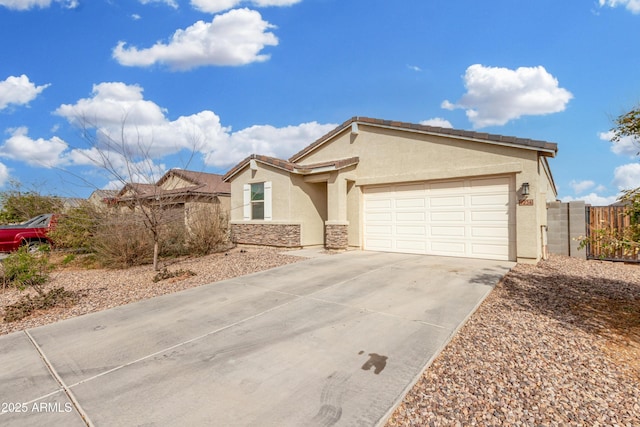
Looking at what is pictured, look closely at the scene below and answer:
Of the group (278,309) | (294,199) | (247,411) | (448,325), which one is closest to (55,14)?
(294,199)

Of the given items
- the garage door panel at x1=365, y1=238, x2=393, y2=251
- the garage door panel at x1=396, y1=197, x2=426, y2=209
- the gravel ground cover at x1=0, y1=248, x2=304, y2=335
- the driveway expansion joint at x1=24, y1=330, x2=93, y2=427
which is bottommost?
the driveway expansion joint at x1=24, y1=330, x2=93, y2=427

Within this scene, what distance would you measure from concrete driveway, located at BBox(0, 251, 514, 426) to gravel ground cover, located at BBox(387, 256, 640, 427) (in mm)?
243

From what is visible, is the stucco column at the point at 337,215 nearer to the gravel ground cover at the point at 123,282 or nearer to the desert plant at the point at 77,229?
the gravel ground cover at the point at 123,282

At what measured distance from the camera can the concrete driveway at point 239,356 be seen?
270 centimetres

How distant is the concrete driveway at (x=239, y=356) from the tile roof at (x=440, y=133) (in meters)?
4.55

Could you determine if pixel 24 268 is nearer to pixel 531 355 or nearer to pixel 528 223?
pixel 531 355

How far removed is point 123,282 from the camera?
25.3ft

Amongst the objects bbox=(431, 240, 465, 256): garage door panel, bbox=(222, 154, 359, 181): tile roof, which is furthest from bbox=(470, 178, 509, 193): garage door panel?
bbox=(222, 154, 359, 181): tile roof

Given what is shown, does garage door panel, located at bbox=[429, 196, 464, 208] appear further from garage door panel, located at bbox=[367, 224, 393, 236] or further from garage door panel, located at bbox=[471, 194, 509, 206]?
garage door panel, located at bbox=[367, 224, 393, 236]

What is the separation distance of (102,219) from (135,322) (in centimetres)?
662

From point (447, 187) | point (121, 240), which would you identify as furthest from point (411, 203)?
point (121, 240)

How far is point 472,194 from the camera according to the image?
969cm

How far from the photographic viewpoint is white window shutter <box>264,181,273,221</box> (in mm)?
13008

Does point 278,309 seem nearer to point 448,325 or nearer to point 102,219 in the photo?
point 448,325
